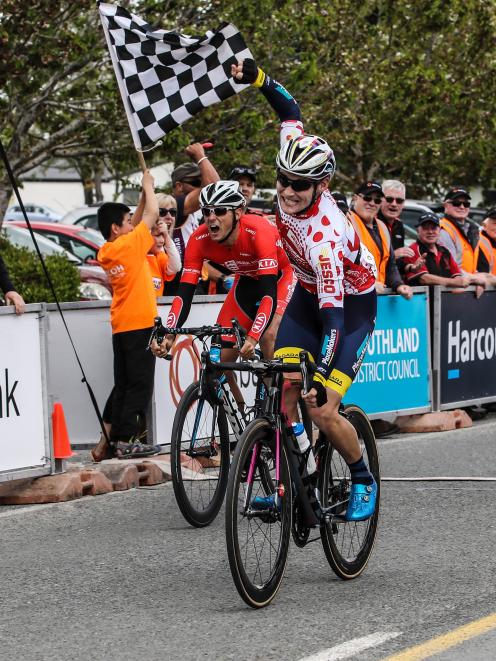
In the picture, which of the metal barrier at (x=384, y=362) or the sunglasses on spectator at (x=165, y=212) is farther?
the sunglasses on spectator at (x=165, y=212)

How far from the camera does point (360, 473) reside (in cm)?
645

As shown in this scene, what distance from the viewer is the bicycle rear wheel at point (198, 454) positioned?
7.61 meters

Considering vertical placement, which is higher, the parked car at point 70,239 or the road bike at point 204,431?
the parked car at point 70,239

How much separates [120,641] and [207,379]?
2568 millimetres

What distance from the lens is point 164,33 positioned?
396 inches

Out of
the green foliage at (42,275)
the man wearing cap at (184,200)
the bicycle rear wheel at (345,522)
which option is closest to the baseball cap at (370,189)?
the man wearing cap at (184,200)

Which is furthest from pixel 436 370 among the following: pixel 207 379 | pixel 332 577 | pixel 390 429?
pixel 332 577

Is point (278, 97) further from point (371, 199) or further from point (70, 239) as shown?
point (70, 239)

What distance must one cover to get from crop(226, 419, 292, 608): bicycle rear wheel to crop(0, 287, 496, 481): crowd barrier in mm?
2922

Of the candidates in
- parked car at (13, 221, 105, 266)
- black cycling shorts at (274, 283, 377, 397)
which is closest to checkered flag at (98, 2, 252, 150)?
black cycling shorts at (274, 283, 377, 397)

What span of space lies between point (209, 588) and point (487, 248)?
27.3 feet

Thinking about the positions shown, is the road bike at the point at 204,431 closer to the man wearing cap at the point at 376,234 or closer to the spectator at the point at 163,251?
the spectator at the point at 163,251

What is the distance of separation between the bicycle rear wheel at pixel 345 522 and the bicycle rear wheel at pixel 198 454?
133cm

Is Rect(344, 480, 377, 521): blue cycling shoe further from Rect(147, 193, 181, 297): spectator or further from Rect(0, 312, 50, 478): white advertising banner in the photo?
Rect(147, 193, 181, 297): spectator
